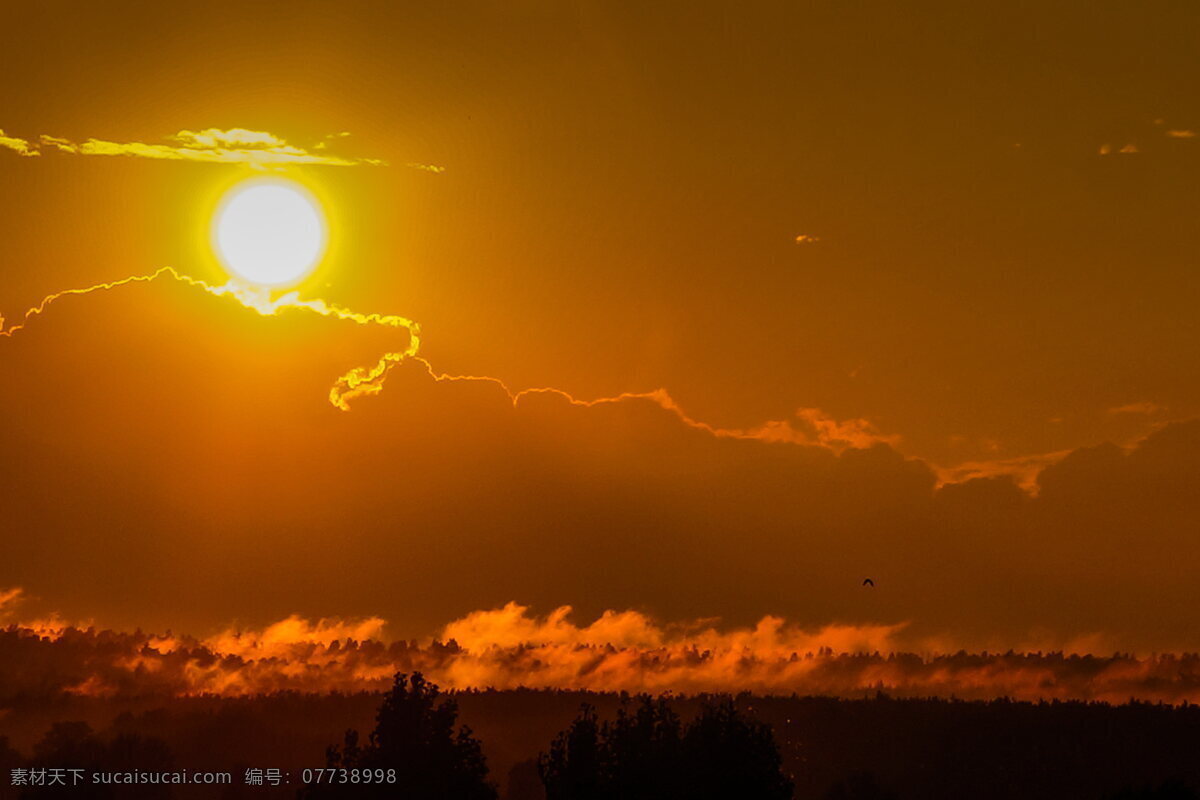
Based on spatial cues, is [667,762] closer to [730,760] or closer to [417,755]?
[730,760]

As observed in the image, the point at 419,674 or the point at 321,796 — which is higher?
the point at 419,674

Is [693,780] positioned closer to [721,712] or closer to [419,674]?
[721,712]

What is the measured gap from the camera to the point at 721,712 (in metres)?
110

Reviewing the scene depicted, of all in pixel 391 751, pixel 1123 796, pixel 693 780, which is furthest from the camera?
pixel 1123 796

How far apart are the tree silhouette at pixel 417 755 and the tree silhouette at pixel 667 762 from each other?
5.44 meters

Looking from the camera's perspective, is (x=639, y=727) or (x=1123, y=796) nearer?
(x=639, y=727)

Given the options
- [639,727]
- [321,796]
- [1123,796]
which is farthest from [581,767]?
[1123,796]

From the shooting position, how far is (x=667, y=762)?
107750mm

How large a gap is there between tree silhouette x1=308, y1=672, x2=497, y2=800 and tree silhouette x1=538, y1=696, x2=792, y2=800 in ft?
17.8

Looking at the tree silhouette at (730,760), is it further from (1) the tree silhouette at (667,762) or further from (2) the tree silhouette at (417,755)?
(2) the tree silhouette at (417,755)

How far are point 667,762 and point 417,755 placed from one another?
18.0 meters

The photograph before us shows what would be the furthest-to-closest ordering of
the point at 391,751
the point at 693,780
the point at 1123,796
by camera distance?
the point at 1123,796, the point at 391,751, the point at 693,780

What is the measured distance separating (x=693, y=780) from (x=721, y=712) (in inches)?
223

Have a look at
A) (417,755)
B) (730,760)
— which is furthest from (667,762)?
(417,755)
